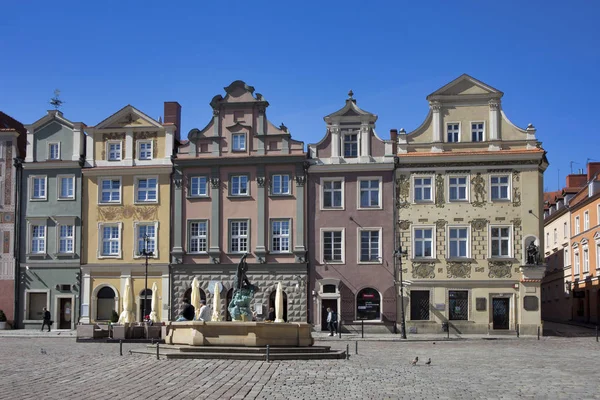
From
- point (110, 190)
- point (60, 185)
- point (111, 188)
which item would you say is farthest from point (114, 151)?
point (60, 185)

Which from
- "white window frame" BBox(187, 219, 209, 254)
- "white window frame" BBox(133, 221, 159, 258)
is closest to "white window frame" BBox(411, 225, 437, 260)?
"white window frame" BBox(187, 219, 209, 254)

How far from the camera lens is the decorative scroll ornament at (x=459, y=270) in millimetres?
45594

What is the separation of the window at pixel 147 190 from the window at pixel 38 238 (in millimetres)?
6145

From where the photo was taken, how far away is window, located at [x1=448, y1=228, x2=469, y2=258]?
151 ft

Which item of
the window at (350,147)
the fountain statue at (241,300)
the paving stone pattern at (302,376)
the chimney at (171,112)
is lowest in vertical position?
the paving stone pattern at (302,376)

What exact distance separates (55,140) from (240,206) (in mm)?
12196

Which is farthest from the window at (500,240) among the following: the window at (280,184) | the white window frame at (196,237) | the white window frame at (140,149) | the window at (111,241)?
the window at (111,241)

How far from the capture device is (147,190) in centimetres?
4916

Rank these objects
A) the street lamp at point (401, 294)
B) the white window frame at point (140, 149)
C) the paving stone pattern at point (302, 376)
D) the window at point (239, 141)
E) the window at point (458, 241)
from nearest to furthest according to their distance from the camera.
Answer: the paving stone pattern at point (302, 376) < the street lamp at point (401, 294) < the window at point (458, 241) < the window at point (239, 141) < the white window frame at point (140, 149)

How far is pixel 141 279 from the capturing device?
48.5 m

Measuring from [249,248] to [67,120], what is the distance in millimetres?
13590

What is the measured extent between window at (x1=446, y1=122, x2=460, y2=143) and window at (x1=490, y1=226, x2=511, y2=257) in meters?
5.34

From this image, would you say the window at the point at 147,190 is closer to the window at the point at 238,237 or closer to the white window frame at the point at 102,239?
the white window frame at the point at 102,239

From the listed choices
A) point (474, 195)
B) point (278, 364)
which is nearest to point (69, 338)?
point (278, 364)
